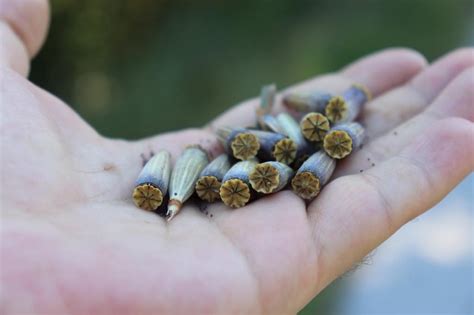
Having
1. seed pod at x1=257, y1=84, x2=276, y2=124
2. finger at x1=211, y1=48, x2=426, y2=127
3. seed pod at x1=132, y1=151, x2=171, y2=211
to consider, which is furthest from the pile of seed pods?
finger at x1=211, y1=48, x2=426, y2=127

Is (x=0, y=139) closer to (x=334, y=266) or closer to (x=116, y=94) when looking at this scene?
(x=334, y=266)

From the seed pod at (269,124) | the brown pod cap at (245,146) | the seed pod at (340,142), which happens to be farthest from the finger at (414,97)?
the brown pod cap at (245,146)

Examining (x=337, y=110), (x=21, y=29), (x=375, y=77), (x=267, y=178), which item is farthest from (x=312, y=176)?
(x=21, y=29)

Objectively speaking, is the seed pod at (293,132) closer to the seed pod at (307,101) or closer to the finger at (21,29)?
the seed pod at (307,101)

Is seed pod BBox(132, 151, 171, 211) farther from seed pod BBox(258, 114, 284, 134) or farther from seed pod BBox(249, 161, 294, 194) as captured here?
seed pod BBox(258, 114, 284, 134)

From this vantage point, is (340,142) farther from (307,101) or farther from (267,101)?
(267,101)

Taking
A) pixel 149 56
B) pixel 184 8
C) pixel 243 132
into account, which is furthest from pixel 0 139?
pixel 184 8
